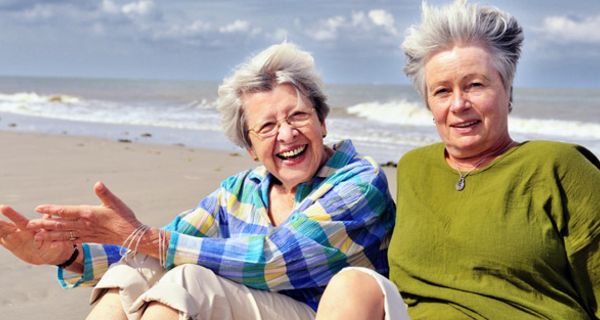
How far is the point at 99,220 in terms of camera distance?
254 centimetres

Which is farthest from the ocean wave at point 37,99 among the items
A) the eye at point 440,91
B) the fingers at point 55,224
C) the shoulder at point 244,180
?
the eye at point 440,91

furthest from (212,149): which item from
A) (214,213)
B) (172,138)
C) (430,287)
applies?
(430,287)

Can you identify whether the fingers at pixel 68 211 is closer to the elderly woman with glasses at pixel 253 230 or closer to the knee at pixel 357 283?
the elderly woman with glasses at pixel 253 230

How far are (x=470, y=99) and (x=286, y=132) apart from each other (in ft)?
2.35

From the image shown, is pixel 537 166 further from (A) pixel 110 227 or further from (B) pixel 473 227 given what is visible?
(A) pixel 110 227

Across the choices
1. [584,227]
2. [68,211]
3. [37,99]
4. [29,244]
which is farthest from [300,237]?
[37,99]

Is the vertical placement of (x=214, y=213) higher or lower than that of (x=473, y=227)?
lower

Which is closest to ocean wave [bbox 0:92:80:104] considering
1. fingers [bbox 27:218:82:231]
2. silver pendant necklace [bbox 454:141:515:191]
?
fingers [bbox 27:218:82:231]

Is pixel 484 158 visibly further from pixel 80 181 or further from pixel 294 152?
pixel 80 181

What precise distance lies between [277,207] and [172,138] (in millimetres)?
10990

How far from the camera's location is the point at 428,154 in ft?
8.75

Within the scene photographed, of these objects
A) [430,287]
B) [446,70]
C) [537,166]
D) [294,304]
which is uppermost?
[446,70]

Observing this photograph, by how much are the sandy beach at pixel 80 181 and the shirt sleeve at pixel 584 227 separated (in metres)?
2.68

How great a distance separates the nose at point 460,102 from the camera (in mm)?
2439
